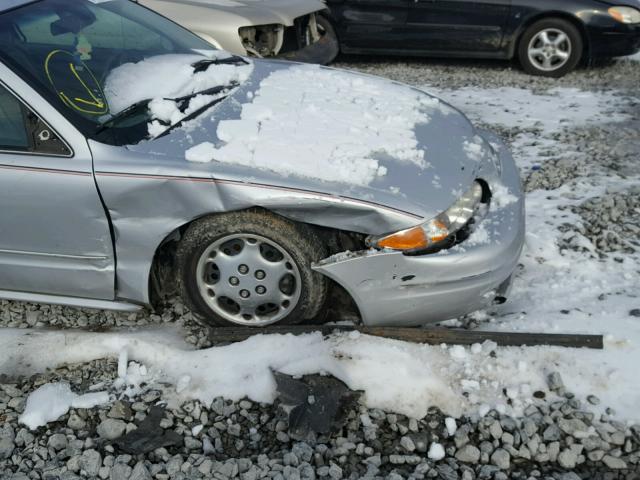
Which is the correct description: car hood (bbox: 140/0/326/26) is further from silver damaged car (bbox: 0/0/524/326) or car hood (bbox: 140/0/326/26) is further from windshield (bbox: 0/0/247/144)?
silver damaged car (bbox: 0/0/524/326)

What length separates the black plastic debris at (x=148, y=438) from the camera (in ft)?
8.84

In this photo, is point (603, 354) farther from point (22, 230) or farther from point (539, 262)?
point (22, 230)

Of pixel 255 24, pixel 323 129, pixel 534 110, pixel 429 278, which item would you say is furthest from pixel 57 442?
pixel 534 110

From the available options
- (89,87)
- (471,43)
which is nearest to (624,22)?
(471,43)

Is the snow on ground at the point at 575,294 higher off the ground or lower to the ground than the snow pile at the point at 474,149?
lower

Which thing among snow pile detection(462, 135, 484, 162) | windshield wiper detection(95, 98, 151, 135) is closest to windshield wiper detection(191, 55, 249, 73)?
windshield wiper detection(95, 98, 151, 135)

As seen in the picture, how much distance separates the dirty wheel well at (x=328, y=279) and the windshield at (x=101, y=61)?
542 mm

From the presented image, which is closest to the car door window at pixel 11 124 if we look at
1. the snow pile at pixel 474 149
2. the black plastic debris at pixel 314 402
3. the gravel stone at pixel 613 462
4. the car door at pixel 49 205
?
the car door at pixel 49 205

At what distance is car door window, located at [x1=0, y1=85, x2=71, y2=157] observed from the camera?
2.95 metres

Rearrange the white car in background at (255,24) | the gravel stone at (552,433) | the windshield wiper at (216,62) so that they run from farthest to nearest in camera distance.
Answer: the white car in background at (255,24) < the windshield wiper at (216,62) < the gravel stone at (552,433)

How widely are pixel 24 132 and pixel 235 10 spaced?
319 cm

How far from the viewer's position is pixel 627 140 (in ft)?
18.1

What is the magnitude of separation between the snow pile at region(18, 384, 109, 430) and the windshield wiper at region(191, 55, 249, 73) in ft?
6.01

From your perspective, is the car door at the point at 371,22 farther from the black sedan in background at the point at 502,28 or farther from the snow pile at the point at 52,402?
the snow pile at the point at 52,402
